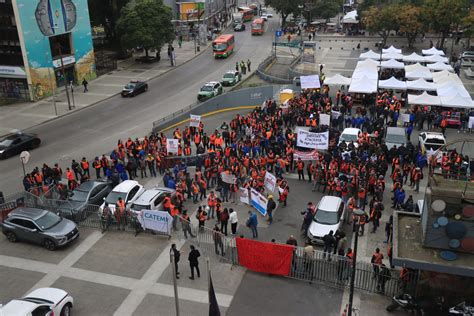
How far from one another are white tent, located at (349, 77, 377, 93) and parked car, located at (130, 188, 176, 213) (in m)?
19.9

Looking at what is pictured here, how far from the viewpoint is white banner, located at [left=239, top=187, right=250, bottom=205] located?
21953mm

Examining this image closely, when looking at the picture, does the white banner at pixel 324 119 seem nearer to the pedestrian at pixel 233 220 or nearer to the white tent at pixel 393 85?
the white tent at pixel 393 85

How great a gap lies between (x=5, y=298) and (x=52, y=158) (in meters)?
14.9

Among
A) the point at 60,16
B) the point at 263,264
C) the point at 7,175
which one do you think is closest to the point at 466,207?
the point at 263,264

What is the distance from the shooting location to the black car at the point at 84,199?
21.2m

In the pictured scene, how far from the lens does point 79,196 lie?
22266mm

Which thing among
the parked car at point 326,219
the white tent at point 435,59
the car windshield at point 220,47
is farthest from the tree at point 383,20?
the parked car at point 326,219

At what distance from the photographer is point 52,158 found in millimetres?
30078

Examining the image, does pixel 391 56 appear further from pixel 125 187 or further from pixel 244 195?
pixel 125 187

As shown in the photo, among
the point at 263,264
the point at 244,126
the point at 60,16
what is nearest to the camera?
the point at 263,264

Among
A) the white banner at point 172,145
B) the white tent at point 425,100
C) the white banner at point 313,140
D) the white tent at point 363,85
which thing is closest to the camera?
the white banner at point 313,140

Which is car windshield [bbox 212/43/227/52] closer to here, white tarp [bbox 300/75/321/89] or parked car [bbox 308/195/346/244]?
white tarp [bbox 300/75/321/89]

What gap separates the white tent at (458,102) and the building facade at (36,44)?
29.9 m

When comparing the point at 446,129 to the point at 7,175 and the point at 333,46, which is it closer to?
the point at 7,175
